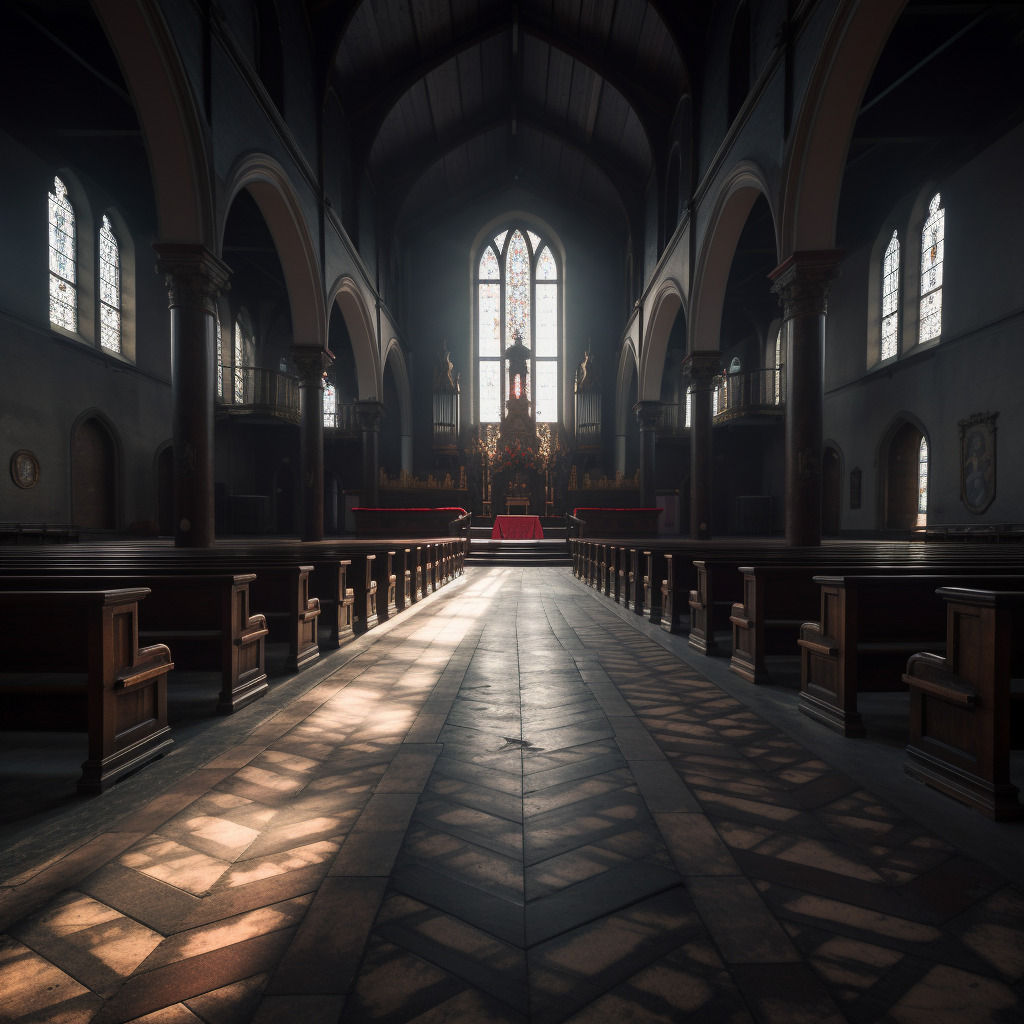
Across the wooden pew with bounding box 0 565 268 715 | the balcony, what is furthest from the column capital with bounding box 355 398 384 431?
the wooden pew with bounding box 0 565 268 715

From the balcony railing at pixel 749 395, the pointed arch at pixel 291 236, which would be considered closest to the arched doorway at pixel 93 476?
the pointed arch at pixel 291 236

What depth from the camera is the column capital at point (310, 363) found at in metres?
12.2

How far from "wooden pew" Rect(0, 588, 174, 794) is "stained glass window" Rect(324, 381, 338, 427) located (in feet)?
63.9

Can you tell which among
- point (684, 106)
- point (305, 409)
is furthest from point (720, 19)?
point (305, 409)

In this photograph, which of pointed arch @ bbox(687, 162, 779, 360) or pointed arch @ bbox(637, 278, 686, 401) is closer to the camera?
pointed arch @ bbox(687, 162, 779, 360)

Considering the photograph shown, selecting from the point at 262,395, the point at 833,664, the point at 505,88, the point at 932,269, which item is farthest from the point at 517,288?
the point at 833,664

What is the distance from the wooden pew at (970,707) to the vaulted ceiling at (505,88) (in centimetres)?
1390

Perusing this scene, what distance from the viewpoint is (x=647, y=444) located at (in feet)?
57.0

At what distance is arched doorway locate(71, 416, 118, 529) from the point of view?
12.2m

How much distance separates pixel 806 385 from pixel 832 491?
28.2 ft

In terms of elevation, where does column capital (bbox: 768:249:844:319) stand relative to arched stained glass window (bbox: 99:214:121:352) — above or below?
below

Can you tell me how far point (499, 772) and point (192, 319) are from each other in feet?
24.5

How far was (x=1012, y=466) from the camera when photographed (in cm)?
991

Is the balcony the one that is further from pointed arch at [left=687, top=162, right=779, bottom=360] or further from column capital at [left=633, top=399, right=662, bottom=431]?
pointed arch at [left=687, top=162, right=779, bottom=360]
